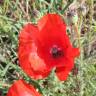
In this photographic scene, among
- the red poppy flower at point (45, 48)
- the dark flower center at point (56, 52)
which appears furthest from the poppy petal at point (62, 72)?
the dark flower center at point (56, 52)

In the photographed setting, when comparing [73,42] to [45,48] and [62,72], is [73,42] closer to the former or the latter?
[45,48]

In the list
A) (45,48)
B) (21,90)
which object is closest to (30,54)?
(45,48)

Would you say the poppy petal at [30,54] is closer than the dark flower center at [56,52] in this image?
Yes

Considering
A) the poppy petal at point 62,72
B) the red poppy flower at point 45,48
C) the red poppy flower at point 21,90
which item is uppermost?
the red poppy flower at point 45,48

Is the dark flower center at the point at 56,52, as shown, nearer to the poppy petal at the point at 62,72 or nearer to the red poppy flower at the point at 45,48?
the red poppy flower at the point at 45,48

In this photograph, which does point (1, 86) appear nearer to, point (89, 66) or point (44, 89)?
point (44, 89)
